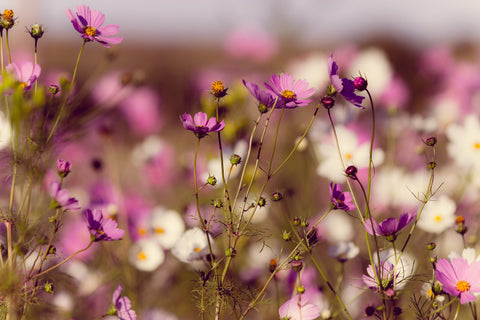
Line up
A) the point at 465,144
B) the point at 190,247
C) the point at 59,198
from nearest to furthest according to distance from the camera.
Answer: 1. the point at 59,198
2. the point at 190,247
3. the point at 465,144

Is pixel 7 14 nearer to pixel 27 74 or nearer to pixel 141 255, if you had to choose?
pixel 27 74

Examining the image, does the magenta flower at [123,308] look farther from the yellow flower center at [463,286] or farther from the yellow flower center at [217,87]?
the yellow flower center at [463,286]

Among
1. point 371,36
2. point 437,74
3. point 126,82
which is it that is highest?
point 126,82

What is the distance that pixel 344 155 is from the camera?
3.51 feet

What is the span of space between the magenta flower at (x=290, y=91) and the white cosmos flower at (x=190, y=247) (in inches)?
9.7

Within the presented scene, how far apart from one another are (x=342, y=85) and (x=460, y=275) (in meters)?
0.24

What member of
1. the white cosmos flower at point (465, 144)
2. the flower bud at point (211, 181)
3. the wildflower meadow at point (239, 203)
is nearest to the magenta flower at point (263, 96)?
the wildflower meadow at point (239, 203)

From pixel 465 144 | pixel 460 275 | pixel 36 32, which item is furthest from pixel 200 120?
pixel 465 144

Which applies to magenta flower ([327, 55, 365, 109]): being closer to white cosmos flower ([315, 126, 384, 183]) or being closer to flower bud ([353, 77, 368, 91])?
flower bud ([353, 77, 368, 91])

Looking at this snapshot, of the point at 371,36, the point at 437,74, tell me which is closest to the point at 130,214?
the point at 437,74

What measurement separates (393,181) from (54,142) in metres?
0.72

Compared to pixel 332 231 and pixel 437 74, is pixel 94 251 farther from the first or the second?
pixel 437 74

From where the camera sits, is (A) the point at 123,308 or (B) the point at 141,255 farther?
(B) the point at 141,255

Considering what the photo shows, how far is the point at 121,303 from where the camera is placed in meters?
0.61
